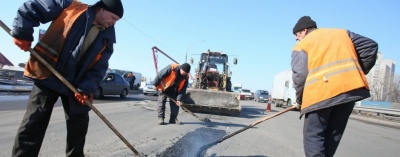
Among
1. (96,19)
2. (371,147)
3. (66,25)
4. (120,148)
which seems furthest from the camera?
(371,147)

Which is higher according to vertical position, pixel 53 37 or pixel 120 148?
pixel 53 37

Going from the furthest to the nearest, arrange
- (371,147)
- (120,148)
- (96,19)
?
1. (371,147)
2. (120,148)
3. (96,19)

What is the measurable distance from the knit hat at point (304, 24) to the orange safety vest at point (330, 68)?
306 mm

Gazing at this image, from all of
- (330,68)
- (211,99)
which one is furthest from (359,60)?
(211,99)

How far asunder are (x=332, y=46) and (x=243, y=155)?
2467mm

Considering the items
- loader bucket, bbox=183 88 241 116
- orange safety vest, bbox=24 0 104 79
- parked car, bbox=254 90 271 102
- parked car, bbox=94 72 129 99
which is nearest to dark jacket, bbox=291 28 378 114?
orange safety vest, bbox=24 0 104 79

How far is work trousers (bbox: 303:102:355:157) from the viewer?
122 inches

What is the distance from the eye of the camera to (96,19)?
3.17 metres

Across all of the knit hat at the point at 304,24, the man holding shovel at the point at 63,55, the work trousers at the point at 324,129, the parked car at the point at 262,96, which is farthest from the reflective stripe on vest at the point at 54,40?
the parked car at the point at 262,96

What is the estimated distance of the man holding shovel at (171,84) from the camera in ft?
27.3

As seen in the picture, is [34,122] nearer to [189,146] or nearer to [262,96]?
[189,146]

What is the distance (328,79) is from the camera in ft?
10.0

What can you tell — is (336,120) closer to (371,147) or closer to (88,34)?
(88,34)

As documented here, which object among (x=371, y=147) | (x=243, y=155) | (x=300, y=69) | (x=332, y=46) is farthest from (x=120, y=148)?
(x=371, y=147)
